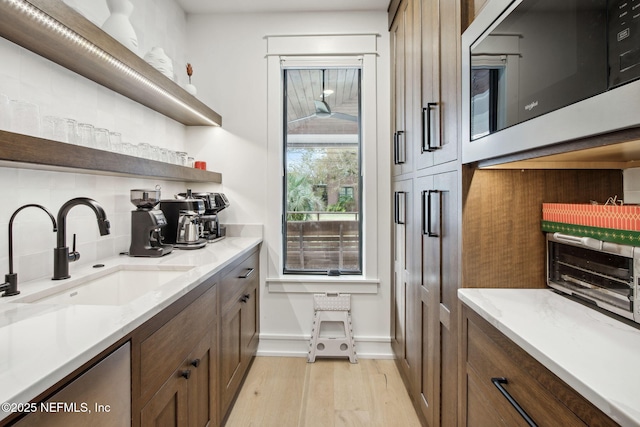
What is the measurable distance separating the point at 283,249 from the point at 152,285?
4.39 ft

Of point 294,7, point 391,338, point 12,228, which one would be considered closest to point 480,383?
point 391,338

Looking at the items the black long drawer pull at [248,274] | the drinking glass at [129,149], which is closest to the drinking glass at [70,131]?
the drinking glass at [129,149]

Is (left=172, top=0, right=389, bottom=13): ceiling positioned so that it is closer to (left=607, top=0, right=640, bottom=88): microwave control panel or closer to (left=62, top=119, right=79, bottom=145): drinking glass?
(left=62, top=119, right=79, bottom=145): drinking glass

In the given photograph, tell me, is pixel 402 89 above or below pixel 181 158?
above

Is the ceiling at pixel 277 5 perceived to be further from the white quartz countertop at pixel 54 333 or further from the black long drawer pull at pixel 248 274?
the white quartz countertop at pixel 54 333

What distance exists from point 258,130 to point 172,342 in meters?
1.85

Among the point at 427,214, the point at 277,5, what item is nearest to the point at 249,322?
the point at 427,214

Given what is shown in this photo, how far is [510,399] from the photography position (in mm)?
801

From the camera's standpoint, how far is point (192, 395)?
1243 millimetres

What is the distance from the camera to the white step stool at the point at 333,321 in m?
2.37

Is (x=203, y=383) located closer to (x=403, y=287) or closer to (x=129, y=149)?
(x=129, y=149)

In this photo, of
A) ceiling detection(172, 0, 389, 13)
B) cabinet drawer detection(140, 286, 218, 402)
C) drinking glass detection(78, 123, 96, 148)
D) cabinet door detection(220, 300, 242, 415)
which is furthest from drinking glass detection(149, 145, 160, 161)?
ceiling detection(172, 0, 389, 13)

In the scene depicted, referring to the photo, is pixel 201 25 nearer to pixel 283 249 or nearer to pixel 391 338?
pixel 283 249

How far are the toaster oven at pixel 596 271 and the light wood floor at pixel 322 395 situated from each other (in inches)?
49.2
